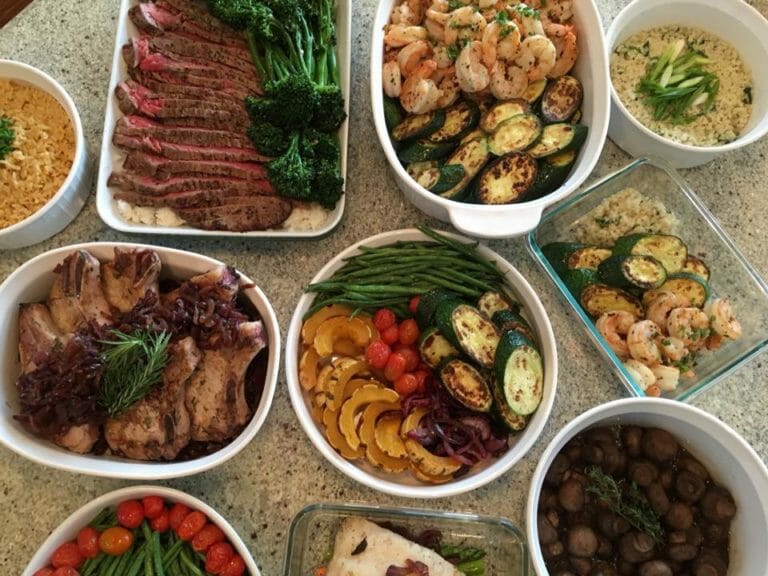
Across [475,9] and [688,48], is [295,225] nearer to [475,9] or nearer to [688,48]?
[475,9]

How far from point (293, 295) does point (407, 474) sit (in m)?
0.48

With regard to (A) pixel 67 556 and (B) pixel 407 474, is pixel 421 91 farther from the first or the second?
(A) pixel 67 556

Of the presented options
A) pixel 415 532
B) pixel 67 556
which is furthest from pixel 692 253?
pixel 67 556

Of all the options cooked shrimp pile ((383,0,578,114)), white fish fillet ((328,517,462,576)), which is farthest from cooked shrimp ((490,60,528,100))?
white fish fillet ((328,517,462,576))

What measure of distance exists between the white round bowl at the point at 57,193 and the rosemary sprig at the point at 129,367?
0.35 metres

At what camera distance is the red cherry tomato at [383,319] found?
1534 millimetres

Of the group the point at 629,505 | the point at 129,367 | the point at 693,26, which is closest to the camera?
the point at 129,367

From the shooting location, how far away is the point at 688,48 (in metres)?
1.73

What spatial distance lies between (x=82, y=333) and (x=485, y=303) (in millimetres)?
842

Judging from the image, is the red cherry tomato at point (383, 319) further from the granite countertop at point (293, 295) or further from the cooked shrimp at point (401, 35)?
the cooked shrimp at point (401, 35)

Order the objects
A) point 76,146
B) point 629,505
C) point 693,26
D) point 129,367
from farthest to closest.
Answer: point 693,26
point 76,146
point 629,505
point 129,367

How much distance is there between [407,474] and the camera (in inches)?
58.3

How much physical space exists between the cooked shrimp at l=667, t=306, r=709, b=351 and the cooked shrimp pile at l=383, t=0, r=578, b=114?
0.61m

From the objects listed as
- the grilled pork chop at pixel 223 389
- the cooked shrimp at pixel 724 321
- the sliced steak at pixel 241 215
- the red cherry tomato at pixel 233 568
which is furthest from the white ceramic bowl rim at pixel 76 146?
the cooked shrimp at pixel 724 321
